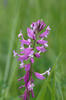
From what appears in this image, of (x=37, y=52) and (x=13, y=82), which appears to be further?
(x=13, y=82)

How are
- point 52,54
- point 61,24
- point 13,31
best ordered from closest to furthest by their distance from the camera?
point 13,31
point 52,54
point 61,24

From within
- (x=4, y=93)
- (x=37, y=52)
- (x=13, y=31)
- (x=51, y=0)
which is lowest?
(x=4, y=93)

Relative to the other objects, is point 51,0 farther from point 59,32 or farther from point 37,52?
point 37,52

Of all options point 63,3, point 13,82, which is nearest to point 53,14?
point 63,3

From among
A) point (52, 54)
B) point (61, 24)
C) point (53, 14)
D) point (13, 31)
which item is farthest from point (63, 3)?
point (13, 31)

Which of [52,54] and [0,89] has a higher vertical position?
[52,54]

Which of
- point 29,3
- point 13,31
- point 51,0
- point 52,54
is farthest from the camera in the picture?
point 51,0

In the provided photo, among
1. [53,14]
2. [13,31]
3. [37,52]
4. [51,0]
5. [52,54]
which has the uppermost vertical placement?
[51,0]

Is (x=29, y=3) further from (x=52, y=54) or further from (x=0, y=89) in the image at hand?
(x=0, y=89)

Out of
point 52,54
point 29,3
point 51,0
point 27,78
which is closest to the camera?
point 27,78
